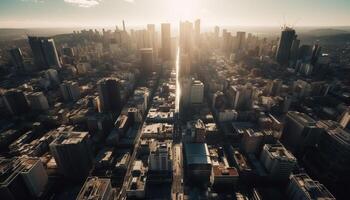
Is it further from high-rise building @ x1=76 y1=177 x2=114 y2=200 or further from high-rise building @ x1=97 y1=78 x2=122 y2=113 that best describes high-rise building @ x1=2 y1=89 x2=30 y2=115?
high-rise building @ x1=76 y1=177 x2=114 y2=200

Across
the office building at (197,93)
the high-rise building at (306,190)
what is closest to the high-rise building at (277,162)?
the high-rise building at (306,190)

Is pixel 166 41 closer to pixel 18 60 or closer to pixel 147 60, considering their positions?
pixel 147 60

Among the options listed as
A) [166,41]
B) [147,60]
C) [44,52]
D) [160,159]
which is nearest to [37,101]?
[160,159]

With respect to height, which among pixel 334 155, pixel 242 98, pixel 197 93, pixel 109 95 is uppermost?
pixel 109 95

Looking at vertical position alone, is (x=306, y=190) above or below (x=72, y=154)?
below

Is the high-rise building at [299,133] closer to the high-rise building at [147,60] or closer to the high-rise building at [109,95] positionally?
the high-rise building at [109,95]

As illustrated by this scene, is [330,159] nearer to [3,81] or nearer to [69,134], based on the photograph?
[69,134]

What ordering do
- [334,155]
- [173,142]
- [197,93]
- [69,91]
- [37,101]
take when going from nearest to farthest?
1. [334,155]
2. [173,142]
3. [37,101]
4. [197,93]
5. [69,91]
